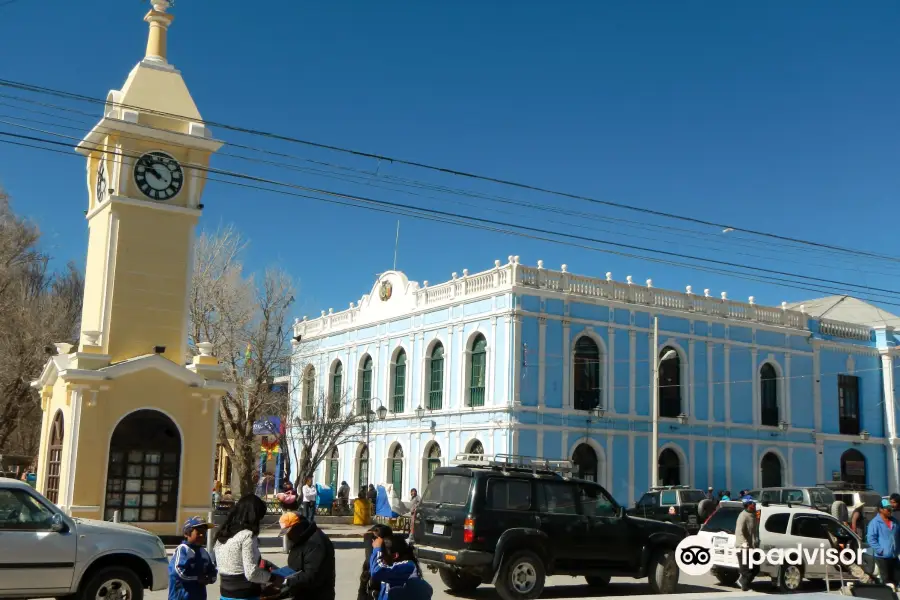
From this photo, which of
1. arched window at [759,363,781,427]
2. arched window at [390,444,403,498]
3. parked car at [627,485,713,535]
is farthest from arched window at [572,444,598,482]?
arched window at [759,363,781,427]

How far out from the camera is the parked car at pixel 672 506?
97.5ft

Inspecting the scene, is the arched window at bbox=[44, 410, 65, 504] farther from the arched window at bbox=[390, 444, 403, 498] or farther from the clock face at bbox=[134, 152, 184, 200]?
the arched window at bbox=[390, 444, 403, 498]

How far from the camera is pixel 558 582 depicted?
18.0 metres

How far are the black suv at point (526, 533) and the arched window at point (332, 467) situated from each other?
30352 millimetres

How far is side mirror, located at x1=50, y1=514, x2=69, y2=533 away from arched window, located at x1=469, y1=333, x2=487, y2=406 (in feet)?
85.8

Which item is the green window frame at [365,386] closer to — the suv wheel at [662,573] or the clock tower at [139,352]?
the clock tower at [139,352]

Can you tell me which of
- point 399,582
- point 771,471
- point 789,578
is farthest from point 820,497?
point 399,582

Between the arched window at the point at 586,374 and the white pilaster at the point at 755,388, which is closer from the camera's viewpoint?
the arched window at the point at 586,374

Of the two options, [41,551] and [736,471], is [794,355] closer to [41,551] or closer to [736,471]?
[736,471]

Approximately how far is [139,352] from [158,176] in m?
4.08

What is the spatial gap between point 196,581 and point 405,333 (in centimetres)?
3266

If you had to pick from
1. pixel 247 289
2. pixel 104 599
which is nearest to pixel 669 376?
pixel 247 289

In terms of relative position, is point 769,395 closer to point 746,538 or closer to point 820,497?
point 820,497

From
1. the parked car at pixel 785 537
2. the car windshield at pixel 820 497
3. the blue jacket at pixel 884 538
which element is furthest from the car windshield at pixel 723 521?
the car windshield at pixel 820 497
